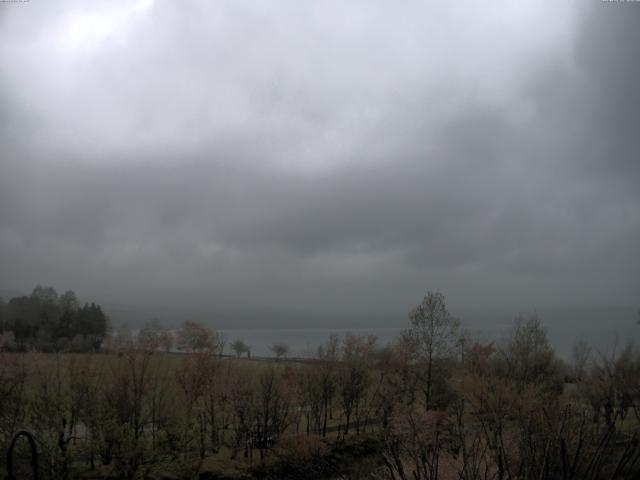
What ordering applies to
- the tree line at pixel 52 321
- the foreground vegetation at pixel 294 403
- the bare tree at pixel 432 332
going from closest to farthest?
the foreground vegetation at pixel 294 403 < the bare tree at pixel 432 332 < the tree line at pixel 52 321

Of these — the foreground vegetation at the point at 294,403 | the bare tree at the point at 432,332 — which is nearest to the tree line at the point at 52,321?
the foreground vegetation at the point at 294,403

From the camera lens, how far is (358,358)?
60.0 meters

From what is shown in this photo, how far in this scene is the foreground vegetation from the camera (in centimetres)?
3422

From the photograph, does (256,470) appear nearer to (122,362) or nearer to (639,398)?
(122,362)

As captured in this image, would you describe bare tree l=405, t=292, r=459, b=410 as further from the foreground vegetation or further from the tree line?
the tree line

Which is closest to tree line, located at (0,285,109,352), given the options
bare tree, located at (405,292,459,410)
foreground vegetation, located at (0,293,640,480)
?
foreground vegetation, located at (0,293,640,480)

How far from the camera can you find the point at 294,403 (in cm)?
5094

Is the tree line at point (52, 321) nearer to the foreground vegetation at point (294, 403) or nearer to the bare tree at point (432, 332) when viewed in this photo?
the foreground vegetation at point (294, 403)

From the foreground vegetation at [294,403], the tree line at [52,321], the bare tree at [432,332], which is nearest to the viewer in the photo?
the foreground vegetation at [294,403]

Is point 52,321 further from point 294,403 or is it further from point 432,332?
point 432,332

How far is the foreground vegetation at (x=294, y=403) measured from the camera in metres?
34.2

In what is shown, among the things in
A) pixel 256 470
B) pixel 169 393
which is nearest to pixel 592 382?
pixel 256 470

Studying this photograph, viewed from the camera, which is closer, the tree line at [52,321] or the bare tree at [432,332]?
the bare tree at [432,332]

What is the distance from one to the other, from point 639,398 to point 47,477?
1909 inches
